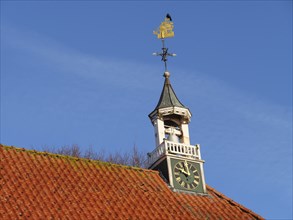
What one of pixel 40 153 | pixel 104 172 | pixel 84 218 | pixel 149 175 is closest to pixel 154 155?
pixel 149 175

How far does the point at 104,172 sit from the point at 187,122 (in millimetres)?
6417

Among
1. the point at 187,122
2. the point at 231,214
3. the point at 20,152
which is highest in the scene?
the point at 187,122

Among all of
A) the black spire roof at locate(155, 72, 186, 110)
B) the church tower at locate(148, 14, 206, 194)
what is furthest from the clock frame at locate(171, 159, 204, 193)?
the black spire roof at locate(155, 72, 186, 110)

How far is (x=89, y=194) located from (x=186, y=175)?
609cm

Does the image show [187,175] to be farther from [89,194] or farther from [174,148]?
[89,194]

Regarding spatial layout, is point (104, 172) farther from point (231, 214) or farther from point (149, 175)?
point (231, 214)

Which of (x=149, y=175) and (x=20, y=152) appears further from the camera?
(x=149, y=175)

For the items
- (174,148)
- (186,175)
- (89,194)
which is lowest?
(89,194)

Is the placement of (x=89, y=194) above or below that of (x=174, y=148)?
below

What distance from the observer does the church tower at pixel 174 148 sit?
28.8 m

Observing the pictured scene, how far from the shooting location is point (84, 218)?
2256 cm

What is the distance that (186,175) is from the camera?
1144 inches

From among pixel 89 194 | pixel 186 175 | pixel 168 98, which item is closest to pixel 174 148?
pixel 186 175

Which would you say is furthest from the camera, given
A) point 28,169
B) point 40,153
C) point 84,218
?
point 40,153
